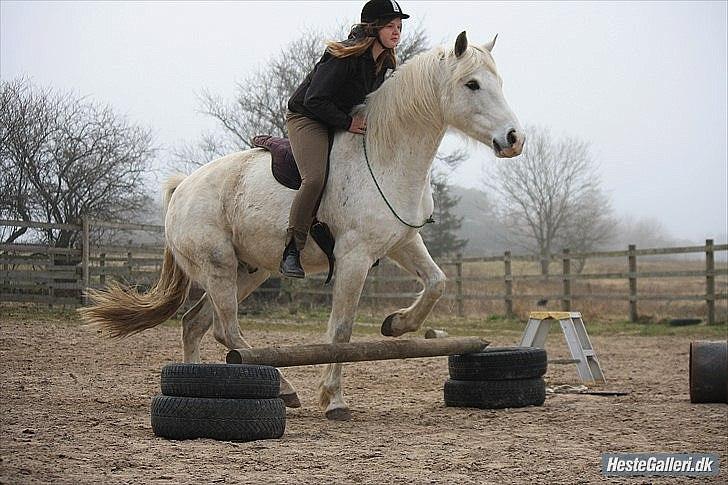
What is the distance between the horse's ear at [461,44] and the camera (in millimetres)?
5426

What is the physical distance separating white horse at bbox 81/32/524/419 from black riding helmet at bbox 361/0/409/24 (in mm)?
374

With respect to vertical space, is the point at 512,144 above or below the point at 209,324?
above

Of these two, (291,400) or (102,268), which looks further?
(102,268)

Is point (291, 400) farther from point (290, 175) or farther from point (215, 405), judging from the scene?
point (290, 175)

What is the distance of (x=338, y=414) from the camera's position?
555 cm

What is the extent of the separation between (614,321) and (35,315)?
12.7 meters

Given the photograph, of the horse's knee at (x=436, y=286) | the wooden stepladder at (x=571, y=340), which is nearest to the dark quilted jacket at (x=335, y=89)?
the horse's knee at (x=436, y=286)

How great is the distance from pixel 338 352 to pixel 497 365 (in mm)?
1628

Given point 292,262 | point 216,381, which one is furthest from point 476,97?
point 216,381

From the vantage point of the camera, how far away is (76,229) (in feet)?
55.3

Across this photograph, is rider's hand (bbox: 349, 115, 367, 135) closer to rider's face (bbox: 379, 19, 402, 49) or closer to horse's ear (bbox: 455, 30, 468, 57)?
rider's face (bbox: 379, 19, 402, 49)

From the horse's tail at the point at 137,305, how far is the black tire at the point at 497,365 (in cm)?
226

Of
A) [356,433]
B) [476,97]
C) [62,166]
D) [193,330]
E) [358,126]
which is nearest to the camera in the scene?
[356,433]

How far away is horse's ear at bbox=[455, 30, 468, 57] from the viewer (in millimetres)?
5426
